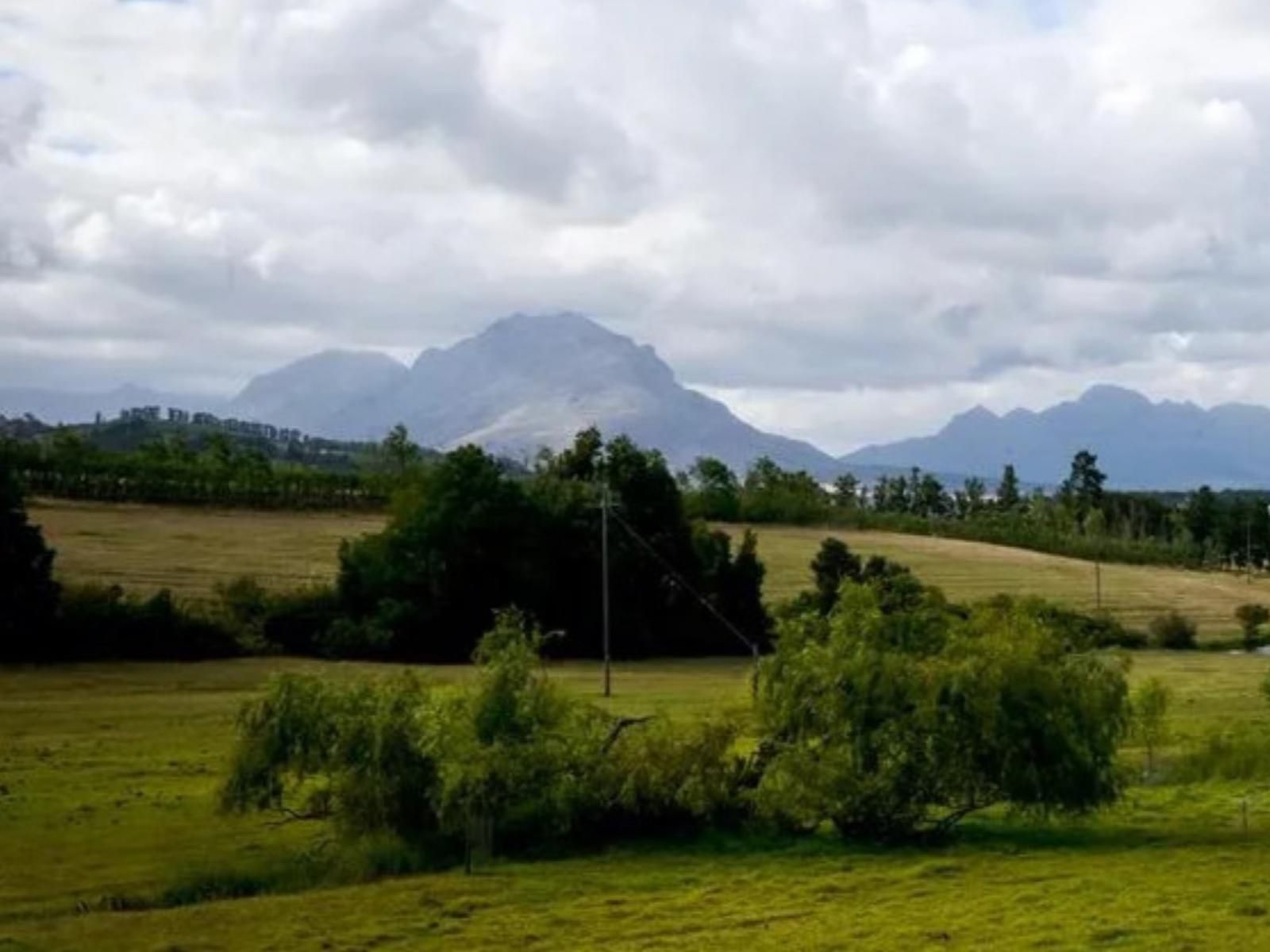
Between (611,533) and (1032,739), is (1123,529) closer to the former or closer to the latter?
(611,533)

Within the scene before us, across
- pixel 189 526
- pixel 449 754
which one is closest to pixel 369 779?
pixel 449 754

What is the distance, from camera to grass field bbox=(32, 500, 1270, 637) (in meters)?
98.4

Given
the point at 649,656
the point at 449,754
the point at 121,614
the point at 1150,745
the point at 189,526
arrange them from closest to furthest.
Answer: the point at 449,754 < the point at 1150,745 < the point at 121,614 < the point at 649,656 < the point at 189,526

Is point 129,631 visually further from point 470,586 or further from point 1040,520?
point 1040,520

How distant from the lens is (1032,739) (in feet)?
127

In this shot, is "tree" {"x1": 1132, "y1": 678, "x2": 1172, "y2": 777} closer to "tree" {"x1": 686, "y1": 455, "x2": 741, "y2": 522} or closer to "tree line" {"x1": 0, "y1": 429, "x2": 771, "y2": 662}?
"tree line" {"x1": 0, "y1": 429, "x2": 771, "y2": 662}

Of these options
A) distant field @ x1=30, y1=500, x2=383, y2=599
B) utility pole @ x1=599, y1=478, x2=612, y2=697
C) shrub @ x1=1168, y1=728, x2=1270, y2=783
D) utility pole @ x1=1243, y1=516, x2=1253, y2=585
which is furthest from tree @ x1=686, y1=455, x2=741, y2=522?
shrub @ x1=1168, y1=728, x2=1270, y2=783

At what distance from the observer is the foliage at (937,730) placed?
38.6 m

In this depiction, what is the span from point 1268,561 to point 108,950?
547 ft

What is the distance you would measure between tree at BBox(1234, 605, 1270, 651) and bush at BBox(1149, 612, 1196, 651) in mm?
3743

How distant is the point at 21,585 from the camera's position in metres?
78.6

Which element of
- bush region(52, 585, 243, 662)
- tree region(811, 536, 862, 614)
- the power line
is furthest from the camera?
tree region(811, 536, 862, 614)

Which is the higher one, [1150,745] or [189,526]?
[189,526]

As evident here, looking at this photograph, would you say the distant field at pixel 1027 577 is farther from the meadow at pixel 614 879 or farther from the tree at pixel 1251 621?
the meadow at pixel 614 879
